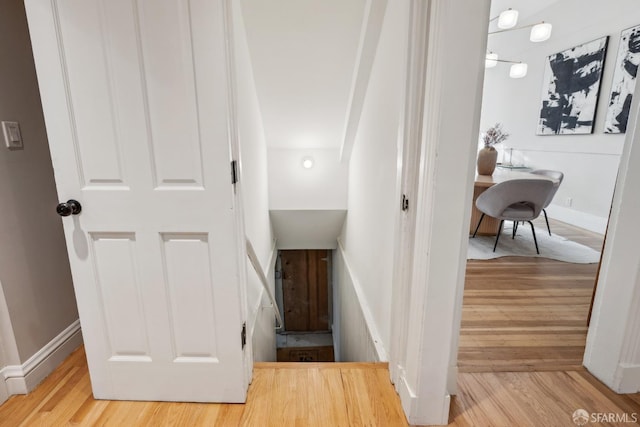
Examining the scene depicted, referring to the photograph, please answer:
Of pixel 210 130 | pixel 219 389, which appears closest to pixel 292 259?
pixel 219 389

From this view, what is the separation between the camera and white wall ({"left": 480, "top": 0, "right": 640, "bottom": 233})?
377cm

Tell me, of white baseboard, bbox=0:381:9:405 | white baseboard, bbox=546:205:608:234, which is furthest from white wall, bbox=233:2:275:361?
white baseboard, bbox=546:205:608:234

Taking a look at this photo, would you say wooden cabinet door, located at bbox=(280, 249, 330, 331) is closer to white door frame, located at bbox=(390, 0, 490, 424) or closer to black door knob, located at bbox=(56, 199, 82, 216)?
white door frame, located at bbox=(390, 0, 490, 424)

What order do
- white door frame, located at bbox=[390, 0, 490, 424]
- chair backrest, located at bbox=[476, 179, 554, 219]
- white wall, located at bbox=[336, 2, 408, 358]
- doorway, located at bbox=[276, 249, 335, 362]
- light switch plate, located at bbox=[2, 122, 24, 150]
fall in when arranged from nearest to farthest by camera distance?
white door frame, located at bbox=[390, 0, 490, 424]
light switch plate, located at bbox=[2, 122, 24, 150]
white wall, located at bbox=[336, 2, 408, 358]
chair backrest, located at bbox=[476, 179, 554, 219]
doorway, located at bbox=[276, 249, 335, 362]

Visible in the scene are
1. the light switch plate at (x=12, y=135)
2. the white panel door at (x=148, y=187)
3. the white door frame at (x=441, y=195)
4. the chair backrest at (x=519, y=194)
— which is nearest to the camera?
the white door frame at (x=441, y=195)

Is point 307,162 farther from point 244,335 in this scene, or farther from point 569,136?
point 569,136

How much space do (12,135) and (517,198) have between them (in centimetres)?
370

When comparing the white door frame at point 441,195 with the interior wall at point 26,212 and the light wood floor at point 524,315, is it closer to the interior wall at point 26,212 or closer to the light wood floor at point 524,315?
the light wood floor at point 524,315

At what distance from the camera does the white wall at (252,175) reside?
1.97 m

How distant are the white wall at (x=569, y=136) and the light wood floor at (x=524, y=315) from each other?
5.14 ft

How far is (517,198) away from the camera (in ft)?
10.1

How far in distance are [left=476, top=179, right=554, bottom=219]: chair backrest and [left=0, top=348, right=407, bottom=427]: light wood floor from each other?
2.28 m

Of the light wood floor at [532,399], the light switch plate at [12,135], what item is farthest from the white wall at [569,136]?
the light switch plate at [12,135]

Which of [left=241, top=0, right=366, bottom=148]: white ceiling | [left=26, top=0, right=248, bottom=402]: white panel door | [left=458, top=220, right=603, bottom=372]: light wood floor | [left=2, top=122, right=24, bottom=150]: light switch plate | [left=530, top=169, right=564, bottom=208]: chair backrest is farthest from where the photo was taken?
[left=530, top=169, right=564, bottom=208]: chair backrest
